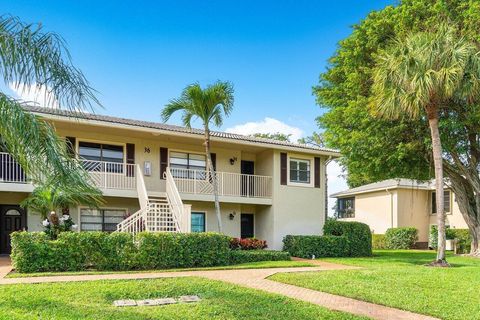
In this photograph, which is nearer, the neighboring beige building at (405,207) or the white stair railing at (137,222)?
the white stair railing at (137,222)

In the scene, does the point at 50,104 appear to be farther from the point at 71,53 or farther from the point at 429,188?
the point at 429,188

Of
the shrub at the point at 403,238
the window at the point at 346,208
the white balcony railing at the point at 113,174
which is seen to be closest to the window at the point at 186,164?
the white balcony railing at the point at 113,174

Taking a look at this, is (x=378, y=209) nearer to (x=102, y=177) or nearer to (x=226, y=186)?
(x=226, y=186)

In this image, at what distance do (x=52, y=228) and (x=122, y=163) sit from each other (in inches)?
188

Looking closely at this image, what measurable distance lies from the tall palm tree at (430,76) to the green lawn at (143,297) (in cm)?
938

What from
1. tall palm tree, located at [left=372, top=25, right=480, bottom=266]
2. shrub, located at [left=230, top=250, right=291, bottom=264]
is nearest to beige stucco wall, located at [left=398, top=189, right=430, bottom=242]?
tall palm tree, located at [left=372, top=25, right=480, bottom=266]

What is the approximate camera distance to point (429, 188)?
32.8m

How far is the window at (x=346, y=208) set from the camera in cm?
3762

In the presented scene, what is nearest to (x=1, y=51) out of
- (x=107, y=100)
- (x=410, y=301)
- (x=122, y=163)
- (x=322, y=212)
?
(x=107, y=100)

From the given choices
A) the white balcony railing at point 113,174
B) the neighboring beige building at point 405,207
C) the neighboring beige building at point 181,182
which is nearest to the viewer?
the neighboring beige building at point 181,182

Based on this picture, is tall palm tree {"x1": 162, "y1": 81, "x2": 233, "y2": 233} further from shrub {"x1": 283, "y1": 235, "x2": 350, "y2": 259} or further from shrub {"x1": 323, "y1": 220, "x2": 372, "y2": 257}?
shrub {"x1": 323, "y1": 220, "x2": 372, "y2": 257}

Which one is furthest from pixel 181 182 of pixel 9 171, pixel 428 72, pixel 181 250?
pixel 428 72

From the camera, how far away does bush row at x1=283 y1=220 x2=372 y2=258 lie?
1894cm

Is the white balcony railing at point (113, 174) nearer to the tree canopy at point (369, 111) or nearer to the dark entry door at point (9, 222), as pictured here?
the dark entry door at point (9, 222)
